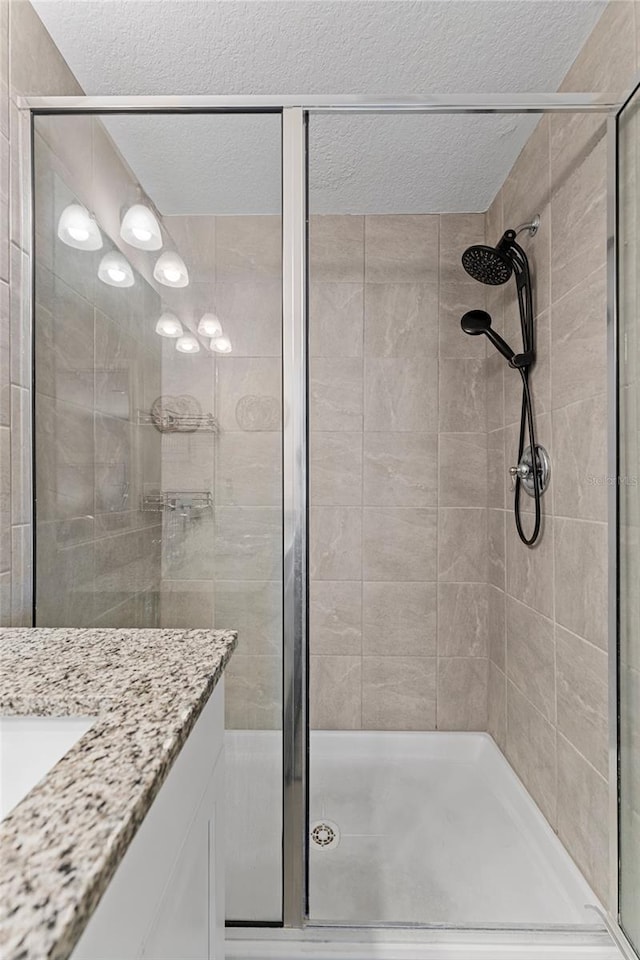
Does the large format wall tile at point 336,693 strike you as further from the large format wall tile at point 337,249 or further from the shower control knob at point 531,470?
the large format wall tile at point 337,249

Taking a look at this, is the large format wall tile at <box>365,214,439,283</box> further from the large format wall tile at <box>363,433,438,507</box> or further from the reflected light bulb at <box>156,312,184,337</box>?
the reflected light bulb at <box>156,312,184,337</box>

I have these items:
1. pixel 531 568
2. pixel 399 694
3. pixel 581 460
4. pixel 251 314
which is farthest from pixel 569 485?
pixel 399 694

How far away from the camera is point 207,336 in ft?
4.25

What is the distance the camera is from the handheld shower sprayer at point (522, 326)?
179 cm

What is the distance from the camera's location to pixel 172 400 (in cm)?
130

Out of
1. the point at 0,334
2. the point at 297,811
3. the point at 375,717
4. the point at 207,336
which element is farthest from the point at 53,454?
the point at 375,717

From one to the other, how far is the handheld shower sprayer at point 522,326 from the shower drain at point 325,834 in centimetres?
115

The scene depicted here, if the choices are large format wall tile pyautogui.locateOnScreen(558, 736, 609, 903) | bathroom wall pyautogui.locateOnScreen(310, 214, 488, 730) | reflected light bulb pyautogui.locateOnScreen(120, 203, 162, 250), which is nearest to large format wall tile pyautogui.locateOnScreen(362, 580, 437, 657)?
bathroom wall pyautogui.locateOnScreen(310, 214, 488, 730)

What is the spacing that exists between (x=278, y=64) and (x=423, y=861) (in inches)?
92.0

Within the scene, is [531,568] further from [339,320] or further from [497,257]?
[339,320]

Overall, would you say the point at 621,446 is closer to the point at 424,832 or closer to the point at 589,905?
the point at 589,905

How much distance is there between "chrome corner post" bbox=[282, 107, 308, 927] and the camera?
1.29m

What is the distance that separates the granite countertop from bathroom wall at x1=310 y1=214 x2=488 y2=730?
4.59 feet

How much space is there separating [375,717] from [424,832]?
1.73 feet
